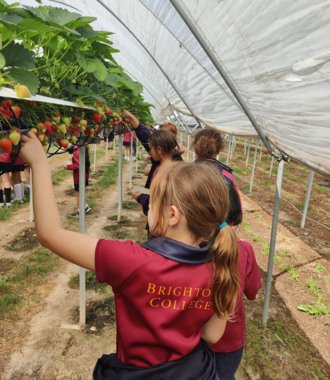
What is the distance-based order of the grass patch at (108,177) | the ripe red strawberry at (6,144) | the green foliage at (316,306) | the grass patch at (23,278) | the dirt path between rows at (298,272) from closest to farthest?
the ripe red strawberry at (6,144) < the grass patch at (23,278) < the dirt path between rows at (298,272) < the green foliage at (316,306) < the grass patch at (108,177)

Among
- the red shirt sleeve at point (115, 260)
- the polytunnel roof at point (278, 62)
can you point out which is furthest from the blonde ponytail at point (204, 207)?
the polytunnel roof at point (278, 62)

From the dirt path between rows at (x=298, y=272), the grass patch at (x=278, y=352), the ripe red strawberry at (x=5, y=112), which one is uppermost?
the ripe red strawberry at (x=5, y=112)

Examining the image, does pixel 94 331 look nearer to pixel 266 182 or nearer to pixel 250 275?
pixel 250 275

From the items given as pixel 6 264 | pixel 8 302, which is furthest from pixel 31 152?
pixel 6 264

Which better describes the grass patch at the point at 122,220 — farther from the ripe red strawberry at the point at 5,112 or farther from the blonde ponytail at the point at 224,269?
the ripe red strawberry at the point at 5,112

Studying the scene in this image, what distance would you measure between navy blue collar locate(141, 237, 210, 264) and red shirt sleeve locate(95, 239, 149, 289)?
0.06m

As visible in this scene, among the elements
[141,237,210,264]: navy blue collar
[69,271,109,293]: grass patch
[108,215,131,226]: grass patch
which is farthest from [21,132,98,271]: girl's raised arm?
[108,215,131,226]: grass patch

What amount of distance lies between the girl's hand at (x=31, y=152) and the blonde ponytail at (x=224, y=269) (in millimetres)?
694

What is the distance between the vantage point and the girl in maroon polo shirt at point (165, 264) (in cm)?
113

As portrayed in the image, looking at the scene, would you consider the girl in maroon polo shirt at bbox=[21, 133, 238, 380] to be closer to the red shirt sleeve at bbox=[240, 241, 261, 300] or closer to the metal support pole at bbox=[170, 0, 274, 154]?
the red shirt sleeve at bbox=[240, 241, 261, 300]

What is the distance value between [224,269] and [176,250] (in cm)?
21

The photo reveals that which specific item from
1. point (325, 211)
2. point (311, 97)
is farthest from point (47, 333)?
point (325, 211)

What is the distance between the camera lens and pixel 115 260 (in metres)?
1.13

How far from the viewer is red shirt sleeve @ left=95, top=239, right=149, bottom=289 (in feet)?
3.70
